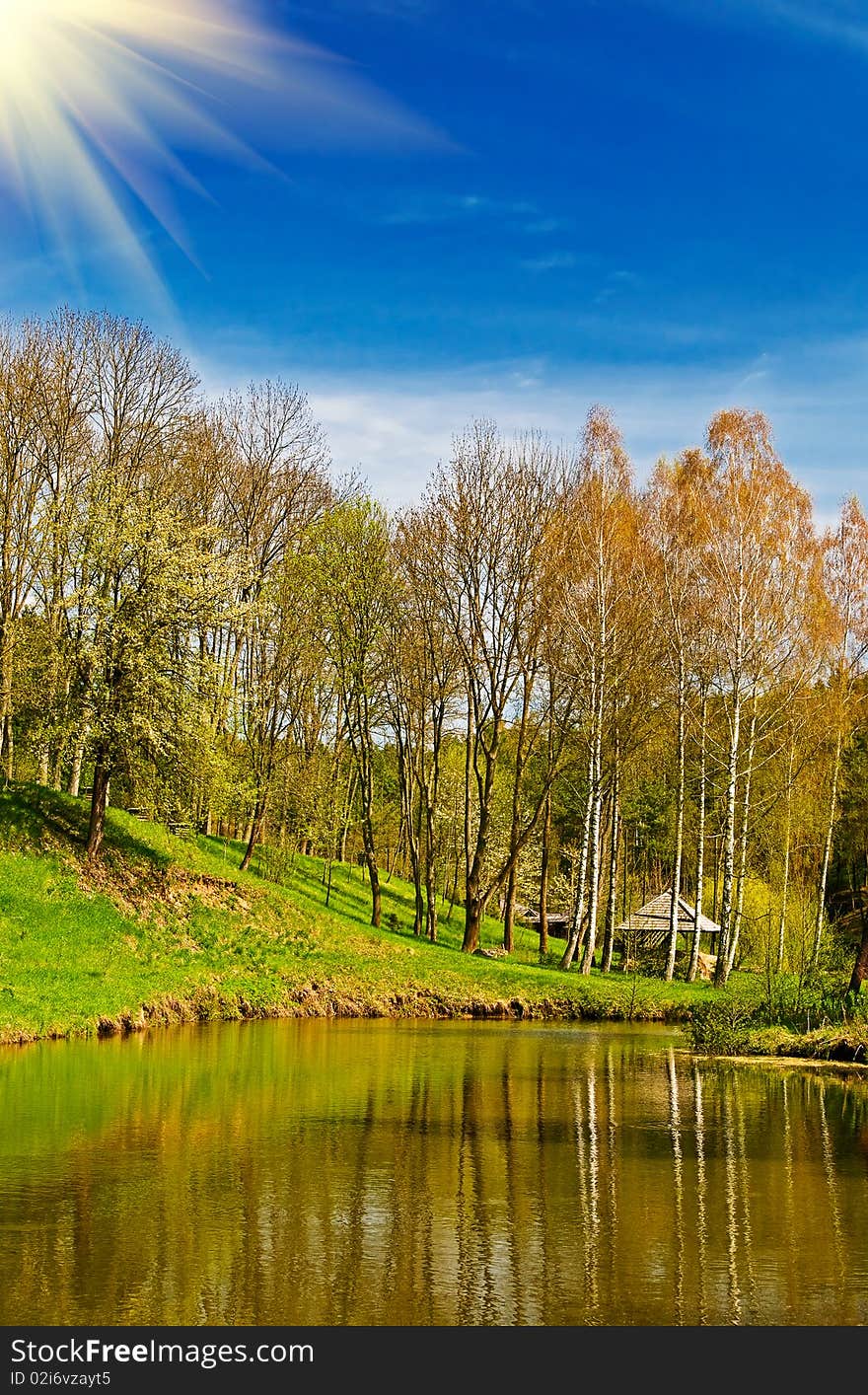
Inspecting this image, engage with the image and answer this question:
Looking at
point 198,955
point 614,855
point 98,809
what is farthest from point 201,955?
point 614,855

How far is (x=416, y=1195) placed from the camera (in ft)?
45.1

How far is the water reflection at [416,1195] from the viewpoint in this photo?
9.84 m

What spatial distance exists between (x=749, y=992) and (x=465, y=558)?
893 inches

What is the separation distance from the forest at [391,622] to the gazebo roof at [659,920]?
10.7 feet

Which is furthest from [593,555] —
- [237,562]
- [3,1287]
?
[3,1287]

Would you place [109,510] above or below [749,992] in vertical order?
above

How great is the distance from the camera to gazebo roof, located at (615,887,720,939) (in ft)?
210

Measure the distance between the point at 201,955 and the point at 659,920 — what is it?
1392 inches

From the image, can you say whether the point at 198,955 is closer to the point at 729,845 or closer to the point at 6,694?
the point at 6,694

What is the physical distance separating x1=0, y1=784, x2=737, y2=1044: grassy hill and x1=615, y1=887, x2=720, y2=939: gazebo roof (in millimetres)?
13623

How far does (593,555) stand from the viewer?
162ft

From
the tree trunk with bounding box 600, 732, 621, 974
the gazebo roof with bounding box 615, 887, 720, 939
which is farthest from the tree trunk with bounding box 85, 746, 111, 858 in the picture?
the gazebo roof with bounding box 615, 887, 720, 939

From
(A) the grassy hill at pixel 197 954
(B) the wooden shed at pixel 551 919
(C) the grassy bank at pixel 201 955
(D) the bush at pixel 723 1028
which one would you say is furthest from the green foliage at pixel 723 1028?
(B) the wooden shed at pixel 551 919
